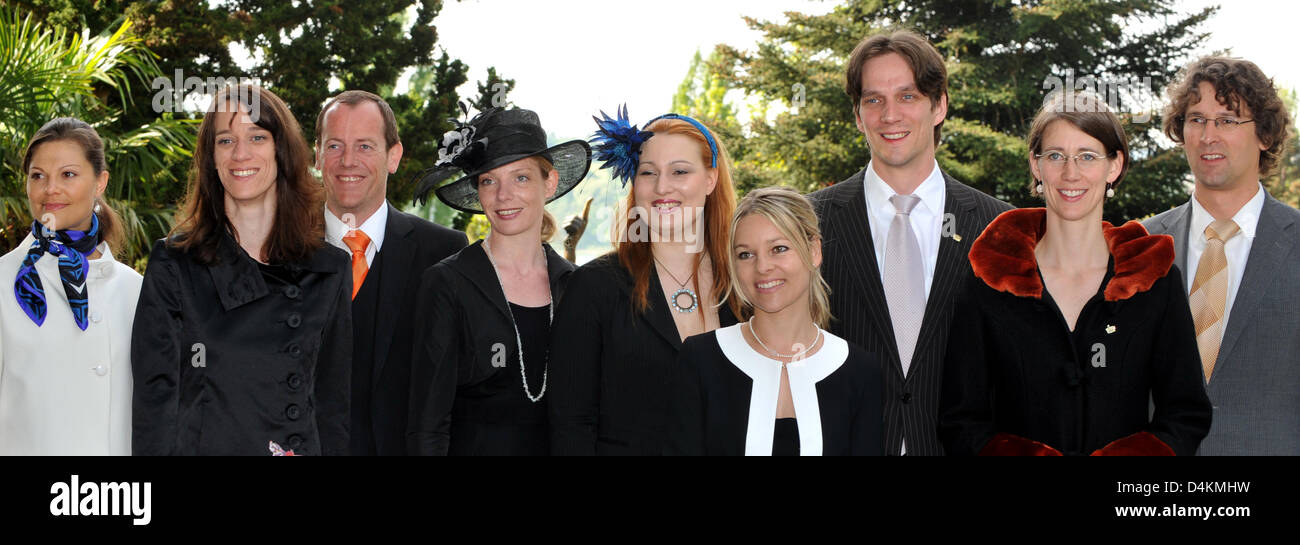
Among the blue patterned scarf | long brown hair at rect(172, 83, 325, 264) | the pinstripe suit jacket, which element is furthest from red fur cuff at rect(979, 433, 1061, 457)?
the blue patterned scarf

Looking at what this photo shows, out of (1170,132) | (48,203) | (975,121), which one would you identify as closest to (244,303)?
(48,203)

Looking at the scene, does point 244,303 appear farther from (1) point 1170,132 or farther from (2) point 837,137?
(2) point 837,137

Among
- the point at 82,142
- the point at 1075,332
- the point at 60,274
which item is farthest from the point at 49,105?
the point at 1075,332

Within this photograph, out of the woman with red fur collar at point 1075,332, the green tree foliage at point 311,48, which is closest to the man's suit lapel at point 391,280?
the woman with red fur collar at point 1075,332

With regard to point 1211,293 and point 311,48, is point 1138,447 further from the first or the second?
point 311,48

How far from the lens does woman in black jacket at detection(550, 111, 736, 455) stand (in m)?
3.86

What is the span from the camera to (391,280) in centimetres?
463

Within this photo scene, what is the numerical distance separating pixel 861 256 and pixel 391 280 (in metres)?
2.06

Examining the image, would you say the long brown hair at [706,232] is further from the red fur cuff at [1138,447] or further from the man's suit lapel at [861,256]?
the red fur cuff at [1138,447]

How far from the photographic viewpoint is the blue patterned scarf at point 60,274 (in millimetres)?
4156

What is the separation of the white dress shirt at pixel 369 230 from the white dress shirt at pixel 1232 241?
3562 millimetres

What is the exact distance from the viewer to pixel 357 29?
20.4 meters

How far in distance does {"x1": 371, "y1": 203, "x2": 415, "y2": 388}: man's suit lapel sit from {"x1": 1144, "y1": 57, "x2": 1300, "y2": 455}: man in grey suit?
338 cm

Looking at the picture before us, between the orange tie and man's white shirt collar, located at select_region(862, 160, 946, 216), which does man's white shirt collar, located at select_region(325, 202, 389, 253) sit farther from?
man's white shirt collar, located at select_region(862, 160, 946, 216)
